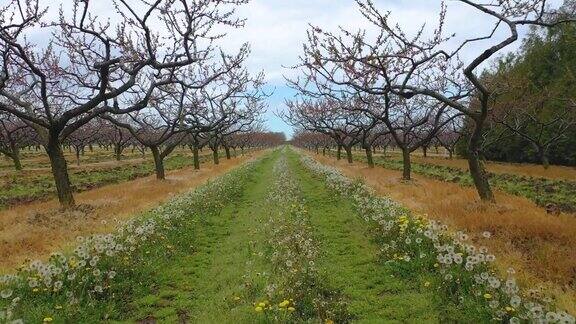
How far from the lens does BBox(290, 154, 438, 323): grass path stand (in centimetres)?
792

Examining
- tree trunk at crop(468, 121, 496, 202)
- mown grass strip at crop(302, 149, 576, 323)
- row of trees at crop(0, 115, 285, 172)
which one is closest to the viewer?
mown grass strip at crop(302, 149, 576, 323)

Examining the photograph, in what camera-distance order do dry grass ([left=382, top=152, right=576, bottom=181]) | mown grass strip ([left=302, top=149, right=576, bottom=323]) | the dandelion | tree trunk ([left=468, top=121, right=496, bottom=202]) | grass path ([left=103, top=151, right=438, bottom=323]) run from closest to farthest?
mown grass strip ([left=302, top=149, right=576, bottom=323]) → the dandelion → grass path ([left=103, top=151, right=438, bottom=323]) → tree trunk ([left=468, top=121, right=496, bottom=202]) → dry grass ([left=382, top=152, right=576, bottom=181])

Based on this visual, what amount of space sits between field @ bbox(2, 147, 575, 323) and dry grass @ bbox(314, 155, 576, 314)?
0.21 ft

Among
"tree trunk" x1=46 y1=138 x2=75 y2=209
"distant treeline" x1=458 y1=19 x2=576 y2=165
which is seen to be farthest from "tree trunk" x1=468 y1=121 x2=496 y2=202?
"distant treeline" x1=458 y1=19 x2=576 y2=165

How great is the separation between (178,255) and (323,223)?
18.5 feet

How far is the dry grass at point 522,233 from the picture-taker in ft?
28.7

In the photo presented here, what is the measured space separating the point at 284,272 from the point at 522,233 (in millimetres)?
6767

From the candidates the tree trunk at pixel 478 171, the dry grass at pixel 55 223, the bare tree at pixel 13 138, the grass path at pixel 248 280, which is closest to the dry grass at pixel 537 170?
the tree trunk at pixel 478 171

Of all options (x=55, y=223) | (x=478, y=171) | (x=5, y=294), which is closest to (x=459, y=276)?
(x=5, y=294)

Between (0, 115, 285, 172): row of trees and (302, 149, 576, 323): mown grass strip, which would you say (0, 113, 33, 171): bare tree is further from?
(302, 149, 576, 323): mown grass strip

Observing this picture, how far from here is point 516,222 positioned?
1307 centimetres

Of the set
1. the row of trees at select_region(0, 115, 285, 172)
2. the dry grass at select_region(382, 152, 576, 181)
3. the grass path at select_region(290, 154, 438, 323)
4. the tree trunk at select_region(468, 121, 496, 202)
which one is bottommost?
the dry grass at select_region(382, 152, 576, 181)

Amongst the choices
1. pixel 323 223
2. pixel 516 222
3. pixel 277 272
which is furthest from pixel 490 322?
pixel 323 223

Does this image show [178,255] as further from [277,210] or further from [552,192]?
[552,192]
